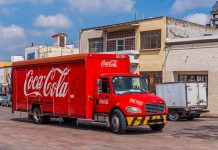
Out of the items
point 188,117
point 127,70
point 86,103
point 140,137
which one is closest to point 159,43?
point 188,117

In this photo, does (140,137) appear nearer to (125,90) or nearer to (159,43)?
(125,90)

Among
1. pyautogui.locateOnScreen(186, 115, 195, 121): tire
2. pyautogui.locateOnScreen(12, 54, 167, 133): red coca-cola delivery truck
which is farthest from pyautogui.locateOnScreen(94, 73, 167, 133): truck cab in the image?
pyautogui.locateOnScreen(186, 115, 195, 121): tire

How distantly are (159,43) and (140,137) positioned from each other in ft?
63.2

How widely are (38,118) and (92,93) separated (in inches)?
198

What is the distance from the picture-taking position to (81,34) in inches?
1663

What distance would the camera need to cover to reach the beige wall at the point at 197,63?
1177 inches

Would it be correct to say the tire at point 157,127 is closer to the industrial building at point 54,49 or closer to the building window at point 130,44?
the building window at point 130,44

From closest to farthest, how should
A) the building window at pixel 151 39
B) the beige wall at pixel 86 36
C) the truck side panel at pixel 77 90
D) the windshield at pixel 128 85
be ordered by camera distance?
the windshield at pixel 128 85 < the truck side panel at pixel 77 90 < the building window at pixel 151 39 < the beige wall at pixel 86 36

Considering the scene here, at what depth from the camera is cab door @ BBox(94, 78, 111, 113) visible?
671 inches

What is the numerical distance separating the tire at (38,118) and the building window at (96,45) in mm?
18405

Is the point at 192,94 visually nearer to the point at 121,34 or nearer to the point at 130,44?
the point at 130,44

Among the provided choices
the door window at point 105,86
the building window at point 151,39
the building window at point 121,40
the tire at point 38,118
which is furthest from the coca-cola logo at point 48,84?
the building window at point 121,40

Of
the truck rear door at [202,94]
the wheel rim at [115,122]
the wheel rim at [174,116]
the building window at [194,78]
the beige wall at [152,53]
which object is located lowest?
the wheel rim at [174,116]

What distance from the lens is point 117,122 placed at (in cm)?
1630
